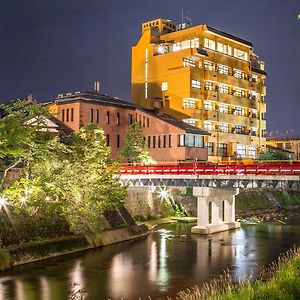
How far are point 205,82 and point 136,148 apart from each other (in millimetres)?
29677

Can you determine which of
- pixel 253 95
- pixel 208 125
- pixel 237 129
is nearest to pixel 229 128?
pixel 237 129

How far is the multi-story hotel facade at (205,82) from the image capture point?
327ft

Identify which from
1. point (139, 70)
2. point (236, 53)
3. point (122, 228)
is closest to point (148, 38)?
point (139, 70)

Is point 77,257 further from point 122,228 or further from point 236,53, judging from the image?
point 236,53

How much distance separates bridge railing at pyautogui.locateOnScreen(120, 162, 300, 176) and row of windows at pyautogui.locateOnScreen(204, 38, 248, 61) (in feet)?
165

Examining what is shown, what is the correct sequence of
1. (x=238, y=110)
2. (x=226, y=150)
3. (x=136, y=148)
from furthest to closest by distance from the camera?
(x=238, y=110), (x=226, y=150), (x=136, y=148)

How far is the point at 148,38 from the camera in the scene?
355 ft

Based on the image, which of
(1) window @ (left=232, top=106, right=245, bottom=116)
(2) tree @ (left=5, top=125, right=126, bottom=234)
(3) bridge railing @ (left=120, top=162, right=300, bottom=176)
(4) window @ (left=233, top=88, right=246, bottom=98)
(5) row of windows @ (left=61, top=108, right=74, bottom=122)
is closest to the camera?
(2) tree @ (left=5, top=125, right=126, bottom=234)

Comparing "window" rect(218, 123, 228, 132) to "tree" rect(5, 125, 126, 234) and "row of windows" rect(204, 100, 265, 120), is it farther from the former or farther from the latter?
"tree" rect(5, 125, 126, 234)

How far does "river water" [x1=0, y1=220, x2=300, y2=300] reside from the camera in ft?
106

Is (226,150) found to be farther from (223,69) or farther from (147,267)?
(147,267)

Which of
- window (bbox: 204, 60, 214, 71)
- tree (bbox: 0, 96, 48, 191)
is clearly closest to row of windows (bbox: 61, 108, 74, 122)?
tree (bbox: 0, 96, 48, 191)

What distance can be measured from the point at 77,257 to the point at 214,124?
216 feet

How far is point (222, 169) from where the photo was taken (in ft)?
180
